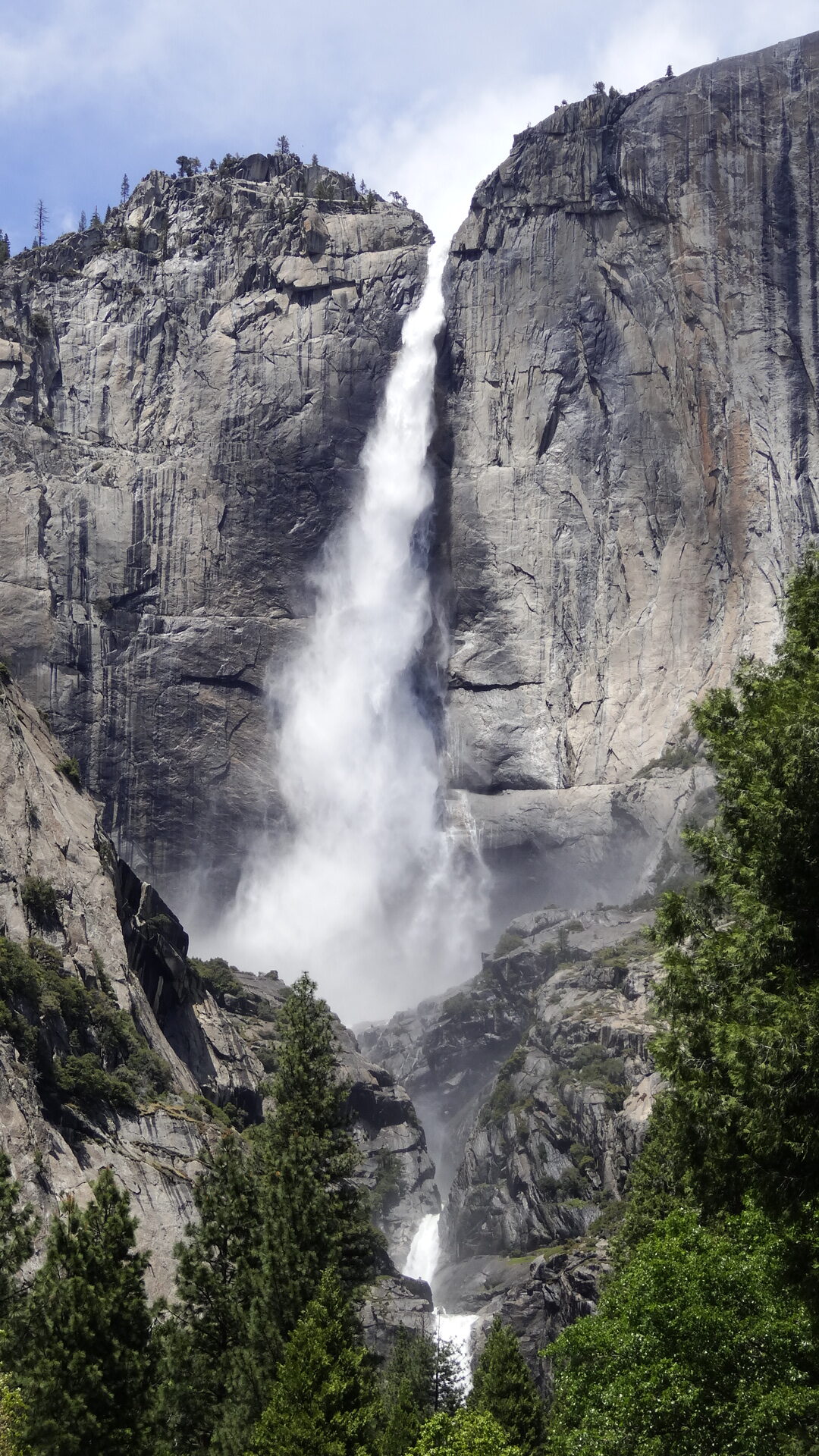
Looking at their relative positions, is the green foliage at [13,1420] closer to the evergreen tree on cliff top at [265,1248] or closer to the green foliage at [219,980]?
the evergreen tree on cliff top at [265,1248]

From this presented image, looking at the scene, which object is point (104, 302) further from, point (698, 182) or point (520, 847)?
point (520, 847)

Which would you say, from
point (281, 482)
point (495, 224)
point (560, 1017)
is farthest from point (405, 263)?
point (560, 1017)

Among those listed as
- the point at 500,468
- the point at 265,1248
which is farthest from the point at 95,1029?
the point at 500,468

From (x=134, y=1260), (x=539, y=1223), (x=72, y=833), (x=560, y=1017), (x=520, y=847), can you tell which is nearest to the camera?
(x=134, y=1260)

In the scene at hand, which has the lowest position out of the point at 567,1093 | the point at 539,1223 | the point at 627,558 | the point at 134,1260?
the point at 134,1260

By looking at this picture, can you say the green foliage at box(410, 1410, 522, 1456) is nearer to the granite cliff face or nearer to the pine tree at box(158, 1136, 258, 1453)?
the pine tree at box(158, 1136, 258, 1453)

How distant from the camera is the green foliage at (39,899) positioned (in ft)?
175

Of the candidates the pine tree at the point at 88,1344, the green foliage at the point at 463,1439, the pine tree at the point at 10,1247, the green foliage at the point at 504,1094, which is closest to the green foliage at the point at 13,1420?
the pine tree at the point at 88,1344

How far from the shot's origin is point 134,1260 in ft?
88.8

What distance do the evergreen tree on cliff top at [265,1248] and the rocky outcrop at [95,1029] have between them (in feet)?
10.1

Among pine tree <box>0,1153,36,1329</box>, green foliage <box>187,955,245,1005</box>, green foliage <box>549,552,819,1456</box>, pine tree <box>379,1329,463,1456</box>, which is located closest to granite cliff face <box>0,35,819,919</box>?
green foliage <box>187,955,245,1005</box>

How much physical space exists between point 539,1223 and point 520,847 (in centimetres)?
3707

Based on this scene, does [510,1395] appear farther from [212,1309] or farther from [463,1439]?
[463,1439]

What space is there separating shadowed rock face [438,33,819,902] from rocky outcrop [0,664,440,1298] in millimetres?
43243
